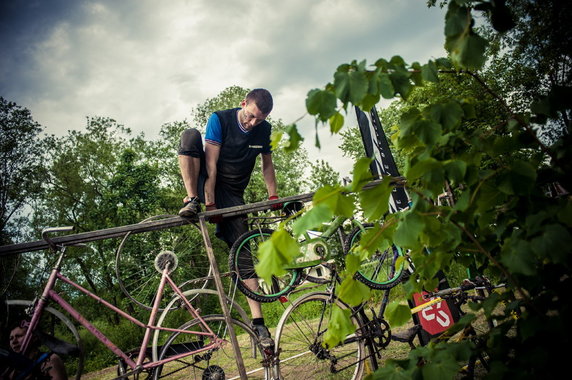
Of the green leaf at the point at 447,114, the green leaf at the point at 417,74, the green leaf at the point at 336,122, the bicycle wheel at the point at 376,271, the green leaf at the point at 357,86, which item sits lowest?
the bicycle wheel at the point at 376,271

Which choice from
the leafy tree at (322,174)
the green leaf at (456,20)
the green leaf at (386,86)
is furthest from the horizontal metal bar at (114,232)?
the leafy tree at (322,174)

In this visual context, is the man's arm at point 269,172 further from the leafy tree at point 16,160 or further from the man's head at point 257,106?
the leafy tree at point 16,160

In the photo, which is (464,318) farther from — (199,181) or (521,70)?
(521,70)

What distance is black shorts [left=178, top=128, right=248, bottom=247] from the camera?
11.0ft

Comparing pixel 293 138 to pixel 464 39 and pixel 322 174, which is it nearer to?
pixel 464 39

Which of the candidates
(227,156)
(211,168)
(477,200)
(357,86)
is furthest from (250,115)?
(477,200)

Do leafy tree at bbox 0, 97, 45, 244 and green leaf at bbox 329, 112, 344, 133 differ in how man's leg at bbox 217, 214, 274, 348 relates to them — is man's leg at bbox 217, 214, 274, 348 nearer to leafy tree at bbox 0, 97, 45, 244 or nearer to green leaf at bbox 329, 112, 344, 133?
green leaf at bbox 329, 112, 344, 133

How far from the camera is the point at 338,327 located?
97 centimetres

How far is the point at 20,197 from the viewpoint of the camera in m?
18.8

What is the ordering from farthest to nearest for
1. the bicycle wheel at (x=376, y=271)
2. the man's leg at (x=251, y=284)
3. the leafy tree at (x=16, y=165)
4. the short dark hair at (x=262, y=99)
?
the leafy tree at (x=16, y=165) → the short dark hair at (x=262, y=99) → the bicycle wheel at (x=376, y=271) → the man's leg at (x=251, y=284)

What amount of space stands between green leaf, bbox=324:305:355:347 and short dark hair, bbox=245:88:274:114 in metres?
2.96

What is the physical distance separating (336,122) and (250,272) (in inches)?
107

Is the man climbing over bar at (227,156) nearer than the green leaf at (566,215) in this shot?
No

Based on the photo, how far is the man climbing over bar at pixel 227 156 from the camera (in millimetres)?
3367
